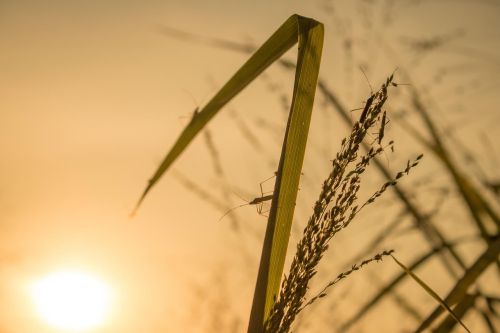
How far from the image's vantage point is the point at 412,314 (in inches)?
64.1

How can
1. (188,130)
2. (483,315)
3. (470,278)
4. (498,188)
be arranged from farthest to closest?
(498,188)
(483,315)
(470,278)
(188,130)

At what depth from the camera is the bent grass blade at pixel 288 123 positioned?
917 mm

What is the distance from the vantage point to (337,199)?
89cm

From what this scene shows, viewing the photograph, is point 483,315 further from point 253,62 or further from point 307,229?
point 253,62

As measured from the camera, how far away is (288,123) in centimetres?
94

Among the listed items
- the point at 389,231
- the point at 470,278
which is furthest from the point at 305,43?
the point at 389,231

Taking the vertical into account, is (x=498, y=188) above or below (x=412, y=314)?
above

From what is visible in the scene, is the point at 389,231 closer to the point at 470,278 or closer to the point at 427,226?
the point at 427,226

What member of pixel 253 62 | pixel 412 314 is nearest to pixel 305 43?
pixel 253 62

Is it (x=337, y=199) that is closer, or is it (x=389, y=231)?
(x=337, y=199)

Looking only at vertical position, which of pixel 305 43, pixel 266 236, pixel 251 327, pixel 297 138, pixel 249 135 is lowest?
pixel 251 327

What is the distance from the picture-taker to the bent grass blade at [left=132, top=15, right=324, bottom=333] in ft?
3.01

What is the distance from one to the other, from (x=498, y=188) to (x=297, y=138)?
851 millimetres

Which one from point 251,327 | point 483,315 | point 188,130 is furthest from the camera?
point 483,315
